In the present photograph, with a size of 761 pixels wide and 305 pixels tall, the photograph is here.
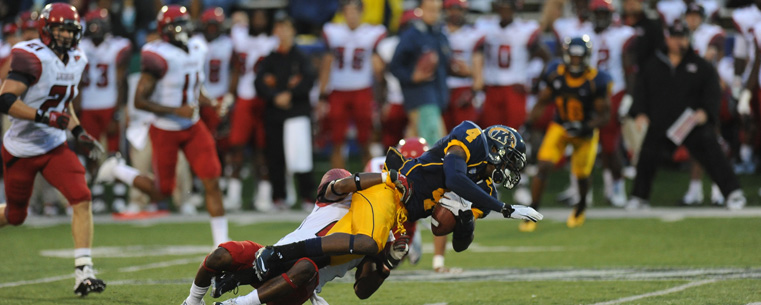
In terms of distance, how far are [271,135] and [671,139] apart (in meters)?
4.17

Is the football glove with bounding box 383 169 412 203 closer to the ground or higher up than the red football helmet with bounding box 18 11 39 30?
closer to the ground

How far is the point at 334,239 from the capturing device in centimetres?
528

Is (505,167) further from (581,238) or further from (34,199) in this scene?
(34,199)

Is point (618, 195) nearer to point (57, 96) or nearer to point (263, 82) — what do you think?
point (263, 82)

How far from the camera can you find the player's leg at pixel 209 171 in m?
8.27

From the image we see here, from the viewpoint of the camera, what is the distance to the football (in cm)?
557

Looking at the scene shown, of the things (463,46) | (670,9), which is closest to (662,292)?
(463,46)

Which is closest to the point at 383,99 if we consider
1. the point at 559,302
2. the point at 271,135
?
the point at 271,135

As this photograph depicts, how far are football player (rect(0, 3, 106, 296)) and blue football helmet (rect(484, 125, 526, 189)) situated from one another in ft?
8.62

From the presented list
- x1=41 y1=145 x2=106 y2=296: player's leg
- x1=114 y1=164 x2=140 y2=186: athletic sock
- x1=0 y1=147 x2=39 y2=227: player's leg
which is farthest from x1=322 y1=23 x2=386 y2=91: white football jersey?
x1=0 y1=147 x2=39 y2=227: player's leg

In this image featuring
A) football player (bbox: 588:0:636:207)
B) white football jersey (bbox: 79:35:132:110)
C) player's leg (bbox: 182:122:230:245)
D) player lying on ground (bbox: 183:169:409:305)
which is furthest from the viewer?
white football jersey (bbox: 79:35:132:110)

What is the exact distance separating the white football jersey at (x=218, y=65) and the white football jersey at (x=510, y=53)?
292 cm

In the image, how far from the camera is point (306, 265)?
5.22 meters

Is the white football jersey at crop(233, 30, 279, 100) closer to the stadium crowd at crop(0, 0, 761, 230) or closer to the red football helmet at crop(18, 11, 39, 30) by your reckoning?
the stadium crowd at crop(0, 0, 761, 230)
